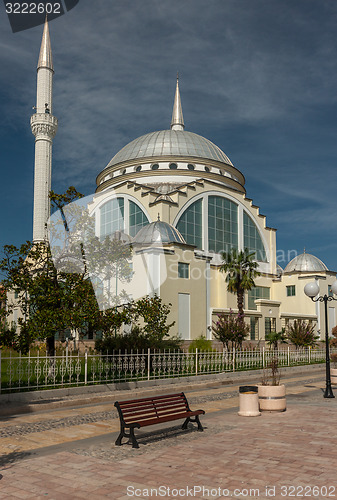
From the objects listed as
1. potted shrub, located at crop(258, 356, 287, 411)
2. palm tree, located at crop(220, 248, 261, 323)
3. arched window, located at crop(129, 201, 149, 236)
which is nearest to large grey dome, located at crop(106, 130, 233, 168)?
arched window, located at crop(129, 201, 149, 236)

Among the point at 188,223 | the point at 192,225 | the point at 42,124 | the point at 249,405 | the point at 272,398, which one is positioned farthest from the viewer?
the point at 42,124

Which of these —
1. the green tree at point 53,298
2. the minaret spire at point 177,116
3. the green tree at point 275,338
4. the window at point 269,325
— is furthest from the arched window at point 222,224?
the green tree at point 53,298

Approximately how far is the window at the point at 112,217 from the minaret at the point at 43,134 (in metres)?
6.46

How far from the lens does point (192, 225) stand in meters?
45.9

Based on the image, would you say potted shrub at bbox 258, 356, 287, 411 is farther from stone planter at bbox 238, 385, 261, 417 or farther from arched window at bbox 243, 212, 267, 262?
arched window at bbox 243, 212, 267, 262

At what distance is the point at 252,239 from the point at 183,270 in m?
16.6

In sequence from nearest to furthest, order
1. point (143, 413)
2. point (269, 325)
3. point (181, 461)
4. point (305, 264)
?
point (181, 461), point (143, 413), point (269, 325), point (305, 264)

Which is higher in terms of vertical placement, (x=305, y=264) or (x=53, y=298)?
(x=305, y=264)

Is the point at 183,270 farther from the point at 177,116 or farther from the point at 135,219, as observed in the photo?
Result: the point at 177,116

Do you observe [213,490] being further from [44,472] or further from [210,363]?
[210,363]

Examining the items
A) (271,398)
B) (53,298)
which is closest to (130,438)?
(271,398)

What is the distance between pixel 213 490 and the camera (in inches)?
226

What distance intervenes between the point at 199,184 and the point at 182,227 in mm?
5037

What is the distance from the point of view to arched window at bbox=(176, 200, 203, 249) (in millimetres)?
45156
